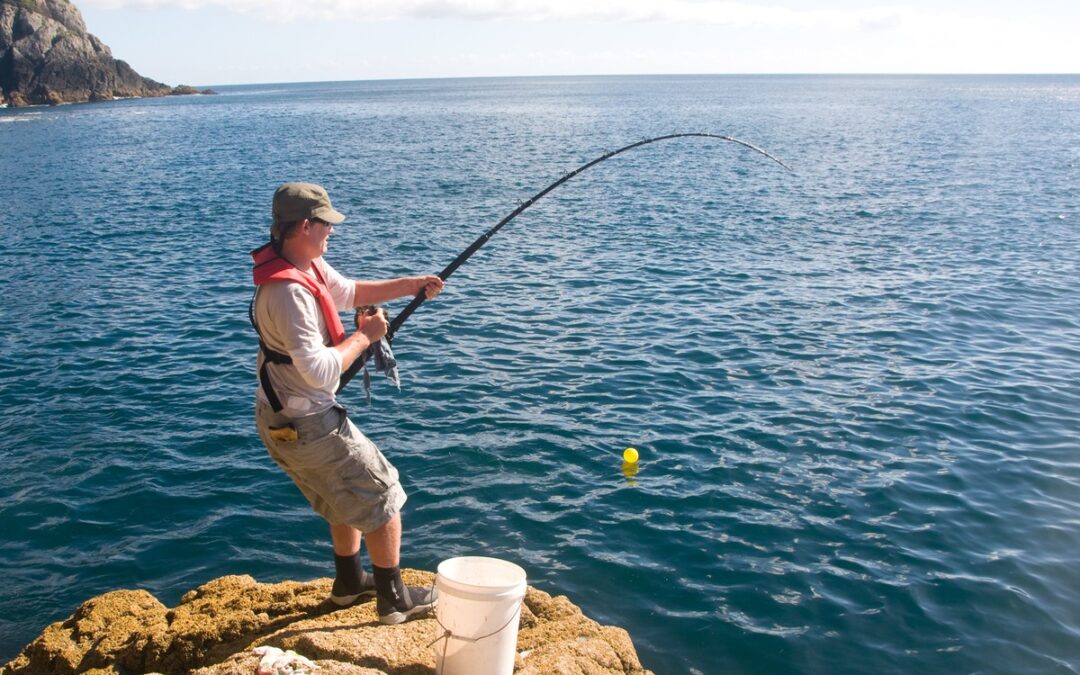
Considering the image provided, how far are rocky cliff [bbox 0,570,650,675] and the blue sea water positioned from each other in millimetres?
1054

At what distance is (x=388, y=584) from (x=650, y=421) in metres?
5.65

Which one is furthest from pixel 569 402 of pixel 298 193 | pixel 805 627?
Result: pixel 298 193

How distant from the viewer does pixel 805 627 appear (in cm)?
650

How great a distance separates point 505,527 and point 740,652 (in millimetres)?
2402

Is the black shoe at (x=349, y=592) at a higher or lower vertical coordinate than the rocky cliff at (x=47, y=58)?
lower

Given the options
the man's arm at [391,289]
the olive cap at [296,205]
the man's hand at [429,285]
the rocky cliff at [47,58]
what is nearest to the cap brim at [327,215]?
the olive cap at [296,205]

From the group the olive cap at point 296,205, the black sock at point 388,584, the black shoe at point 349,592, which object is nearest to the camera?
the olive cap at point 296,205

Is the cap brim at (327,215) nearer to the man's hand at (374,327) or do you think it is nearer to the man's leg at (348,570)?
the man's hand at (374,327)

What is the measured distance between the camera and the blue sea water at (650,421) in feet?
22.8

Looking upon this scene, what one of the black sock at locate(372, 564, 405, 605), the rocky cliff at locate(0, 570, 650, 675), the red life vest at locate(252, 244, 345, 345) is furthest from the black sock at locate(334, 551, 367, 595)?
the red life vest at locate(252, 244, 345, 345)

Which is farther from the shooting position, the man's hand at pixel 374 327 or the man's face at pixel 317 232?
the man's hand at pixel 374 327

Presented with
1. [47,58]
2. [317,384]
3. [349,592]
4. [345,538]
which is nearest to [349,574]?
[349,592]

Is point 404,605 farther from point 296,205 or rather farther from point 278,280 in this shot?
point 296,205

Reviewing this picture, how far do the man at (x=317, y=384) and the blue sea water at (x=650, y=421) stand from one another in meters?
2.45
